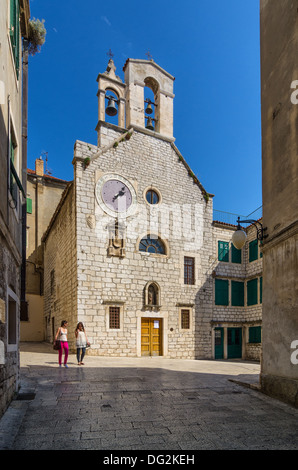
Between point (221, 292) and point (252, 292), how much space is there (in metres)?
2.01

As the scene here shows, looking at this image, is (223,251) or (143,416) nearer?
(143,416)

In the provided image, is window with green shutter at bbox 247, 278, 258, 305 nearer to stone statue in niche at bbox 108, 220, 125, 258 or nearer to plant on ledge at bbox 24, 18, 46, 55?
stone statue in niche at bbox 108, 220, 125, 258

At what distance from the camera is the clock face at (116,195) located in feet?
52.1

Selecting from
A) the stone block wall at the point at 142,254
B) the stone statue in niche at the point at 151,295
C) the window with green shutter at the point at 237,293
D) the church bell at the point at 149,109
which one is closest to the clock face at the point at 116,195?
the stone block wall at the point at 142,254

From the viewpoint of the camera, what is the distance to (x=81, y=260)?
14.7 m

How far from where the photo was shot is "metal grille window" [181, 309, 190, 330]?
17297 millimetres

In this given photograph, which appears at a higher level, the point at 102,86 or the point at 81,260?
the point at 102,86

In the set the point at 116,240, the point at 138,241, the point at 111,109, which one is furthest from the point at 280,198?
the point at 111,109

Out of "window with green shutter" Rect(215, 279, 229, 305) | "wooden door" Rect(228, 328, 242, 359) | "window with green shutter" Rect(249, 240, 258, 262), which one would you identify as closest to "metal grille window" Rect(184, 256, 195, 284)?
"window with green shutter" Rect(215, 279, 229, 305)

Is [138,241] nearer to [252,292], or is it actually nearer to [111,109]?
[111,109]

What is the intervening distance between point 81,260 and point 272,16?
37.2ft

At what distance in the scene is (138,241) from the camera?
53.6 ft

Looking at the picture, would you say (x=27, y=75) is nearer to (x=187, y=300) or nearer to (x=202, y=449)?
(x=202, y=449)
